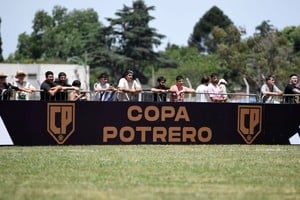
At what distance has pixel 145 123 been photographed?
21141mm

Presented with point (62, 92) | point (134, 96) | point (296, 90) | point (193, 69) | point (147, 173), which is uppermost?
point (193, 69)

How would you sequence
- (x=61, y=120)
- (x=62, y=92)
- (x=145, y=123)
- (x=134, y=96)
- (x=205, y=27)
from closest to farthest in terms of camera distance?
(x=61, y=120) < (x=62, y=92) < (x=145, y=123) < (x=134, y=96) < (x=205, y=27)

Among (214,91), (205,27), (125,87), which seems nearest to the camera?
(125,87)

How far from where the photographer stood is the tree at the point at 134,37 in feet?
316

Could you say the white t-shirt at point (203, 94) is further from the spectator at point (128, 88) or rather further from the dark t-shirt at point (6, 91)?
the dark t-shirt at point (6, 91)

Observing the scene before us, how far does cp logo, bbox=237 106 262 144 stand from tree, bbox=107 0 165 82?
7427 cm

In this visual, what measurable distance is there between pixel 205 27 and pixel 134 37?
56.4 m

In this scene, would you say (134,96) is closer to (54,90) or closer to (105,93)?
(105,93)

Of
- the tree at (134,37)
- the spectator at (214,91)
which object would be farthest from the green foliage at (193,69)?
the spectator at (214,91)

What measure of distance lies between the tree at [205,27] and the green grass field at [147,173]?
5131 inches

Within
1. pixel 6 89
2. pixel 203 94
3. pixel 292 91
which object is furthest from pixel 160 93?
pixel 6 89

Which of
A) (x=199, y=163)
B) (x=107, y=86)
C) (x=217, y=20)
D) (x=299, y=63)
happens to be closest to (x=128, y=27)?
(x=299, y=63)

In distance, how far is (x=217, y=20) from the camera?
491ft

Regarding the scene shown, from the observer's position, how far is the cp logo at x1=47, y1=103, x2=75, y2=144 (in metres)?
20.2
